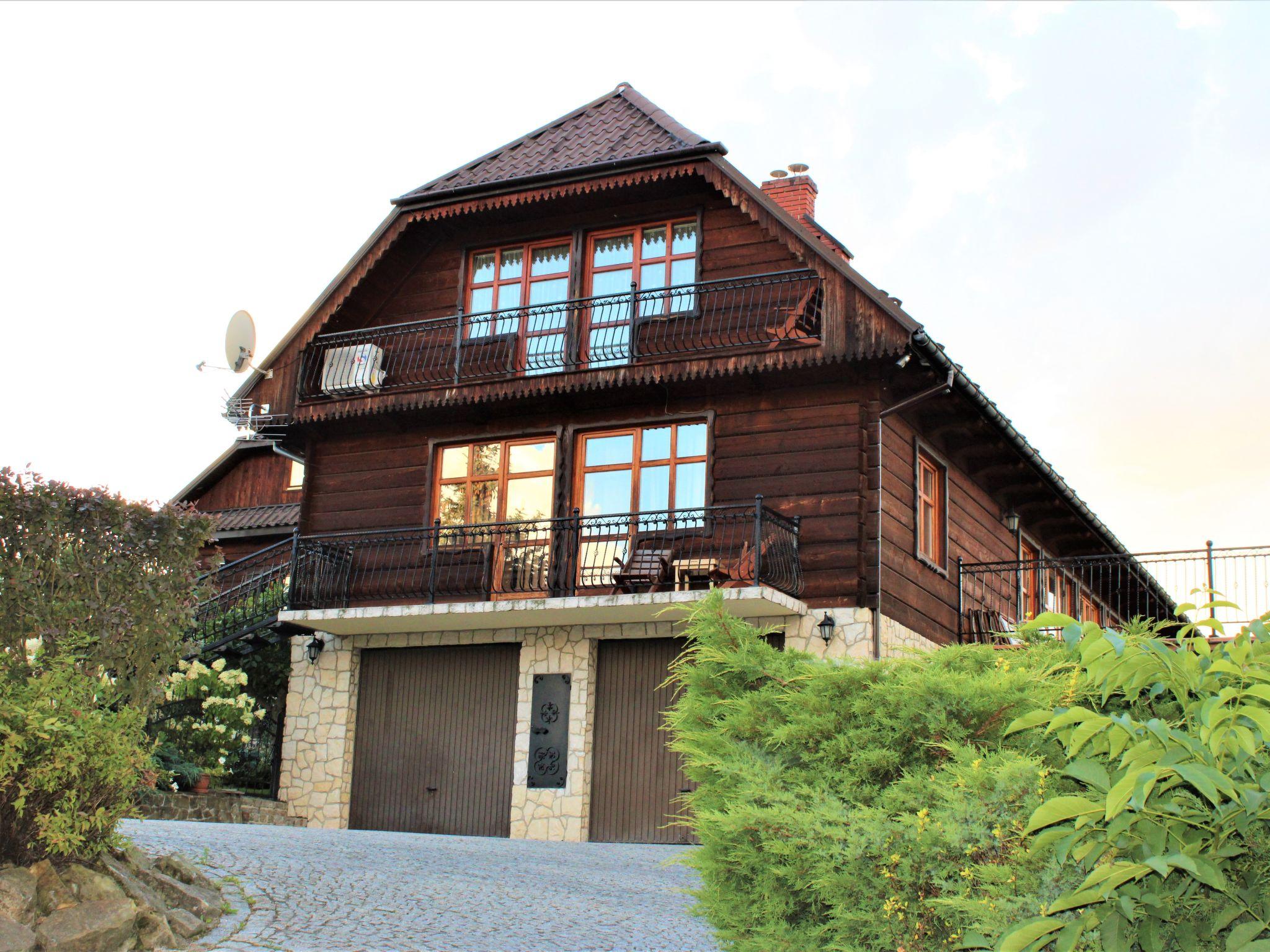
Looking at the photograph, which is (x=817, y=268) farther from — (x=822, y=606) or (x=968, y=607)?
(x=968, y=607)

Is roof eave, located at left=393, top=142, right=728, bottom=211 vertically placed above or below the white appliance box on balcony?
above

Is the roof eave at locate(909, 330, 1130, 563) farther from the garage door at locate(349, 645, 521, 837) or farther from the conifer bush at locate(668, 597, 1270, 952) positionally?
the conifer bush at locate(668, 597, 1270, 952)

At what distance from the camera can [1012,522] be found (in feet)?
65.3

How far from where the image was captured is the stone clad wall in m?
14.9

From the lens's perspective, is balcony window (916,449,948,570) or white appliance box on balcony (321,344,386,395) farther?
white appliance box on balcony (321,344,386,395)

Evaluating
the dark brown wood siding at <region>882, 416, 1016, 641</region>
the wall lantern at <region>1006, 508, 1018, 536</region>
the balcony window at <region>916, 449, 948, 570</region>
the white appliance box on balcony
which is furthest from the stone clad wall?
the wall lantern at <region>1006, 508, 1018, 536</region>

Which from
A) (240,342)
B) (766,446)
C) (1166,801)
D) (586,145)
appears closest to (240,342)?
(240,342)

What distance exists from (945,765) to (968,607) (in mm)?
14311

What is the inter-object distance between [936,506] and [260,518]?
13909 mm

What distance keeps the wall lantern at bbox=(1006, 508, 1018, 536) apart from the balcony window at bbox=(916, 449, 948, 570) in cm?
280

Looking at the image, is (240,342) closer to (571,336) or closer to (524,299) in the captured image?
(524,299)

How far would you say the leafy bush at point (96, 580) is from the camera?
7.69 m

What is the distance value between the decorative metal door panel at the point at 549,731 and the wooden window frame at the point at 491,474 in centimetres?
210

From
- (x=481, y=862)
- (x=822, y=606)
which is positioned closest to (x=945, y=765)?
(x=481, y=862)
